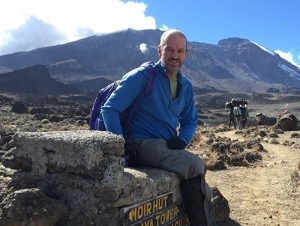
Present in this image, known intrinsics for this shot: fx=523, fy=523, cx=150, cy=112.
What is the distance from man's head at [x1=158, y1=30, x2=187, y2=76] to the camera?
18.6 ft

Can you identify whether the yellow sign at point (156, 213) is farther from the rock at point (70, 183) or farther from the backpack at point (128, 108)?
the backpack at point (128, 108)

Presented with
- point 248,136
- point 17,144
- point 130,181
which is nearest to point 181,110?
point 130,181

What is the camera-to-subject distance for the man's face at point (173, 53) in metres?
5.67

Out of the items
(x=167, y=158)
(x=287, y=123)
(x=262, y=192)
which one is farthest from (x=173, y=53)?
(x=287, y=123)

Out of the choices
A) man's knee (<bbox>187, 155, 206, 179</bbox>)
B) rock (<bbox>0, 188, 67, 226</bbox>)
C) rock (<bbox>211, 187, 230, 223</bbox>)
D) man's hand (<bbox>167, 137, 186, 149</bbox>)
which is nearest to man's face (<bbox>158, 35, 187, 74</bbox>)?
man's hand (<bbox>167, 137, 186, 149</bbox>)

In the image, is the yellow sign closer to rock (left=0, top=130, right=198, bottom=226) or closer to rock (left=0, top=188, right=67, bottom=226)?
rock (left=0, top=130, right=198, bottom=226)

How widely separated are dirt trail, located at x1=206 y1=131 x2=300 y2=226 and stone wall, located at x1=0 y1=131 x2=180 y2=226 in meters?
3.95

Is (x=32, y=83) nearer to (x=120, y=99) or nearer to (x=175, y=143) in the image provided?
(x=175, y=143)

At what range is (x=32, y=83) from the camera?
143000 millimetres

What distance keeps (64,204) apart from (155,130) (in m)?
1.58

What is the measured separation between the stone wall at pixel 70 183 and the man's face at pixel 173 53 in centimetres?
136

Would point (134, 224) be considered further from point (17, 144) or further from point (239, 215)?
point (239, 215)

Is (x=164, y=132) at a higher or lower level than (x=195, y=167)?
higher

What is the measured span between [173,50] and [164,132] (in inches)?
35.9
